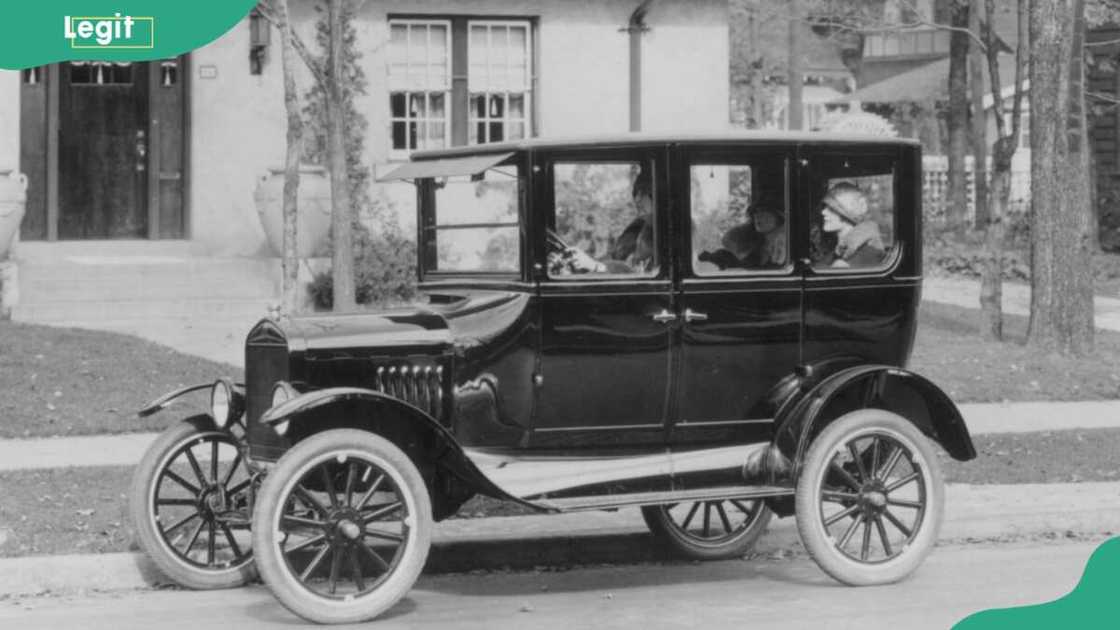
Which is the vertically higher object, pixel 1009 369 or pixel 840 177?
pixel 840 177

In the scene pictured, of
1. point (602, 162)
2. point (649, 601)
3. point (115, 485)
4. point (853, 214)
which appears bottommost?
point (649, 601)

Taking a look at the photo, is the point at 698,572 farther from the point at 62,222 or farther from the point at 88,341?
the point at 62,222

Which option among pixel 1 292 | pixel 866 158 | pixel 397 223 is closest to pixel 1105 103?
pixel 397 223

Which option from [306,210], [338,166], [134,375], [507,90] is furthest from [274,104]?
[134,375]

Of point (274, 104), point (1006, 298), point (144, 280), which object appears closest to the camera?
point (144, 280)

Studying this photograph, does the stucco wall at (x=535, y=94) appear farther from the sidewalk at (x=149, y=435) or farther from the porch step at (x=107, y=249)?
the sidewalk at (x=149, y=435)

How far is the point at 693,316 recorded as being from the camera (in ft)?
24.8

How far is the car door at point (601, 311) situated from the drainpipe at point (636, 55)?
41.8ft

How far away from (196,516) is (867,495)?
290 cm

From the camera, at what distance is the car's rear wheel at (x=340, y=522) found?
6.74 metres

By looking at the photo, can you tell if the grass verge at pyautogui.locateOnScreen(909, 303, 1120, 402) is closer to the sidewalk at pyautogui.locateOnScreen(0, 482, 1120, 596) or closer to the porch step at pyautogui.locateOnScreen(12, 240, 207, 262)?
the sidewalk at pyautogui.locateOnScreen(0, 482, 1120, 596)

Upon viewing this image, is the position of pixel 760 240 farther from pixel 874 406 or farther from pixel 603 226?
pixel 874 406

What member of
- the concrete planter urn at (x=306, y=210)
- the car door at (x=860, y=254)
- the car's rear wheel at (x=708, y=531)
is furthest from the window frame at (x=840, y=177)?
the concrete planter urn at (x=306, y=210)

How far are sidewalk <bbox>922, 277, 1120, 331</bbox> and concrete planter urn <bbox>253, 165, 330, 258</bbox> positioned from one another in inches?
263
